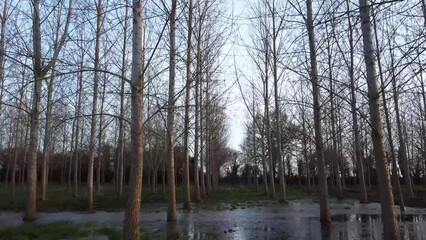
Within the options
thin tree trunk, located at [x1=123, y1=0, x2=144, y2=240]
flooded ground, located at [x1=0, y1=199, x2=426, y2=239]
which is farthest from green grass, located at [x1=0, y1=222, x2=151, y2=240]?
thin tree trunk, located at [x1=123, y1=0, x2=144, y2=240]

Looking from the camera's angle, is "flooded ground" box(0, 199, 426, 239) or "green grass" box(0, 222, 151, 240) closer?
"green grass" box(0, 222, 151, 240)

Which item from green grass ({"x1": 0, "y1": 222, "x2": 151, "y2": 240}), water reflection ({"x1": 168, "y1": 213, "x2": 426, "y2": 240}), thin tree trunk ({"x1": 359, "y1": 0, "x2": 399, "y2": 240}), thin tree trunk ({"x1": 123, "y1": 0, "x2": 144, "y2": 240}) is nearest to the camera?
thin tree trunk ({"x1": 123, "y1": 0, "x2": 144, "y2": 240})

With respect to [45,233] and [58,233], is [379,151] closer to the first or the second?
[58,233]

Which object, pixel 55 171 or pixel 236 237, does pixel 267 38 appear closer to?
pixel 236 237

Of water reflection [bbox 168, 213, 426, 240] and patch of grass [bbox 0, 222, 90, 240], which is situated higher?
patch of grass [bbox 0, 222, 90, 240]

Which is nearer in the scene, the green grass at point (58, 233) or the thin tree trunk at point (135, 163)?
the thin tree trunk at point (135, 163)

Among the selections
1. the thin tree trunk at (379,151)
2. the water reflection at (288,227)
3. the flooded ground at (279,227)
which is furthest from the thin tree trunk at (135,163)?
the thin tree trunk at (379,151)

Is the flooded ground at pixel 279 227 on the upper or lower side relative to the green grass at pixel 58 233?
lower

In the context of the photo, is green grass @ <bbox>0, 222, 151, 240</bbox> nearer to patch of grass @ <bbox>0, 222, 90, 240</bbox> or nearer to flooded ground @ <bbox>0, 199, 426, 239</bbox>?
patch of grass @ <bbox>0, 222, 90, 240</bbox>

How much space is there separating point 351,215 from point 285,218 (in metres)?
2.44

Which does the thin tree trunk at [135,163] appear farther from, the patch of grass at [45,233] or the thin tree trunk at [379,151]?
the thin tree trunk at [379,151]

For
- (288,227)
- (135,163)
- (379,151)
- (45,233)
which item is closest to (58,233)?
(45,233)

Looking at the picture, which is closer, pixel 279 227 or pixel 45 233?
pixel 45 233

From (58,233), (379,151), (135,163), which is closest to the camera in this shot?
(135,163)
